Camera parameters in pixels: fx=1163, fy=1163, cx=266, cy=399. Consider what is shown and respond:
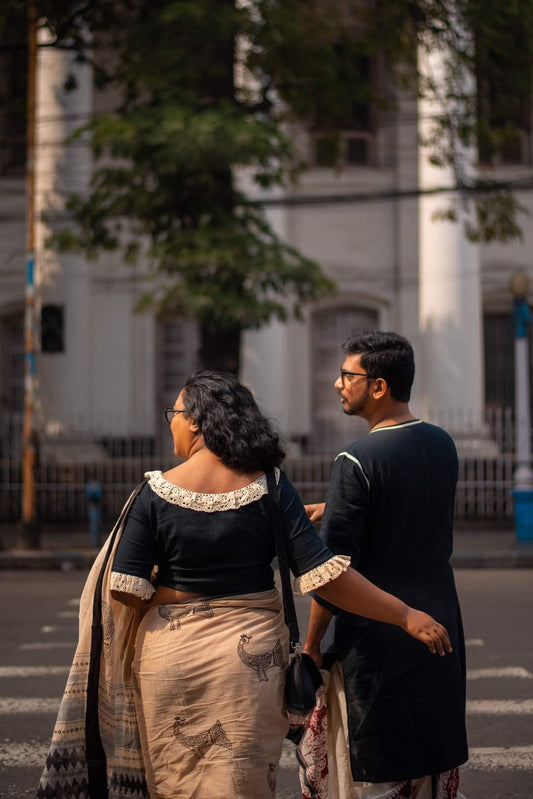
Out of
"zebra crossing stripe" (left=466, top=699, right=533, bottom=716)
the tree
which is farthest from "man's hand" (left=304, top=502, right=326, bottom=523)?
the tree

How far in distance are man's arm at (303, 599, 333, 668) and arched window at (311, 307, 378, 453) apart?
694 inches

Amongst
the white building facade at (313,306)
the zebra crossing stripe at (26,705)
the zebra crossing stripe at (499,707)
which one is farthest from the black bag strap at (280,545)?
the white building facade at (313,306)

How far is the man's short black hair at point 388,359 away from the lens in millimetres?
3801

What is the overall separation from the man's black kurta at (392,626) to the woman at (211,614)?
0.66 feet

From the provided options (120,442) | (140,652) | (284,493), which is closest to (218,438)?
(284,493)

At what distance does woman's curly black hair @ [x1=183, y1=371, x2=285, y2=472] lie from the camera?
337cm

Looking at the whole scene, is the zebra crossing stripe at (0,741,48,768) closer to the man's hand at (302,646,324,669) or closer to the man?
the man

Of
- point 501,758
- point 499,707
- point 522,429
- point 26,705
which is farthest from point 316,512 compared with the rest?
point 522,429

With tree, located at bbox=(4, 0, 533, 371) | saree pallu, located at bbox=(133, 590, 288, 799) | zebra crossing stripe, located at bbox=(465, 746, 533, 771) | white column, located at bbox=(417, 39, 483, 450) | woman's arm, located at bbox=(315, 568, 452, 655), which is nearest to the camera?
saree pallu, located at bbox=(133, 590, 288, 799)

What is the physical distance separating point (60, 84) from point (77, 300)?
3689 millimetres

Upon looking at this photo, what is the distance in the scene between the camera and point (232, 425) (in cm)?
339

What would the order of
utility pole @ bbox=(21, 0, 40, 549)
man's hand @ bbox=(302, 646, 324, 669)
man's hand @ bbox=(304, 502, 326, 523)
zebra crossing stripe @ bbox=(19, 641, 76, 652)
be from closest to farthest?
man's hand @ bbox=(302, 646, 324, 669) < man's hand @ bbox=(304, 502, 326, 523) < zebra crossing stripe @ bbox=(19, 641, 76, 652) < utility pole @ bbox=(21, 0, 40, 549)

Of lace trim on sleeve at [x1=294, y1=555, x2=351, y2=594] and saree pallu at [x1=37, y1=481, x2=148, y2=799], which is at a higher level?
lace trim on sleeve at [x1=294, y1=555, x2=351, y2=594]

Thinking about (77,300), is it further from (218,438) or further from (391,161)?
(218,438)
